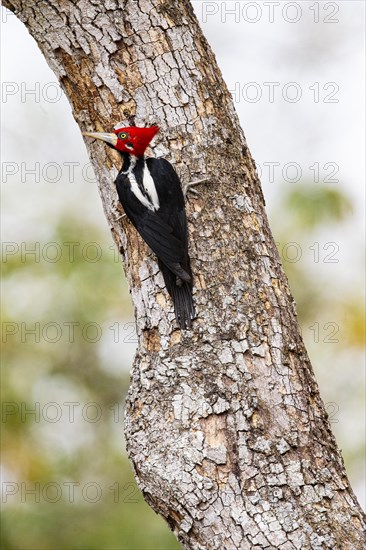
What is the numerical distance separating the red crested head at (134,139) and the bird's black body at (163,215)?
5cm

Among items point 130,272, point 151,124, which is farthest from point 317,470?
point 151,124

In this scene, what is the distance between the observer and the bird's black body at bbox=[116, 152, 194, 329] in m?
2.69

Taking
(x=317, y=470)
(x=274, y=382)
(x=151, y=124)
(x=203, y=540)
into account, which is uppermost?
(x=151, y=124)

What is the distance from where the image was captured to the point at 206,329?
2.64 m

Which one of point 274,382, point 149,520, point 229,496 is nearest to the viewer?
point 229,496

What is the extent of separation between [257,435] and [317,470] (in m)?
0.22

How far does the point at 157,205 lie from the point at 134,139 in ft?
0.91

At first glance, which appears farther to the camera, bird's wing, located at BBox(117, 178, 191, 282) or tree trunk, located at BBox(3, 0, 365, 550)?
bird's wing, located at BBox(117, 178, 191, 282)

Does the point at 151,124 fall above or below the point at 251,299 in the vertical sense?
above

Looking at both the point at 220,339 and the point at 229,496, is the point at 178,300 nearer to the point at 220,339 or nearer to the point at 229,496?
the point at 220,339

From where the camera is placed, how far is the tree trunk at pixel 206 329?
2.40 m

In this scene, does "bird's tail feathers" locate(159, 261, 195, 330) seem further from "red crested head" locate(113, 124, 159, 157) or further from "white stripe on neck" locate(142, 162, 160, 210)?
"red crested head" locate(113, 124, 159, 157)

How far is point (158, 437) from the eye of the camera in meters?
2.52

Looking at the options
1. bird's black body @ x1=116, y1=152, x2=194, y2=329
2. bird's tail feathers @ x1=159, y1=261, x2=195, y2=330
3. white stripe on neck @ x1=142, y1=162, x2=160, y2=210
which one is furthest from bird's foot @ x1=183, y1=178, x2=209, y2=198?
bird's tail feathers @ x1=159, y1=261, x2=195, y2=330
